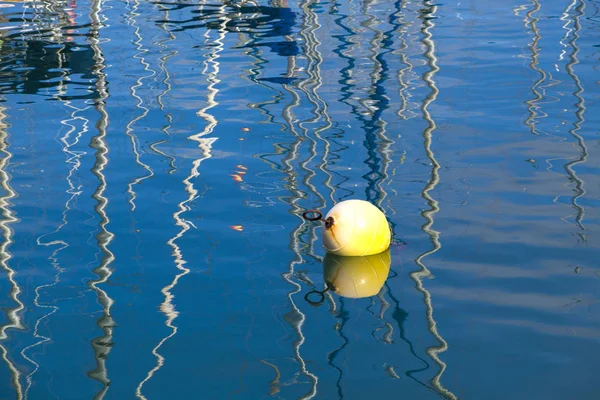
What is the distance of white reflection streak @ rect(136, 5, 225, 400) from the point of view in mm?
7309

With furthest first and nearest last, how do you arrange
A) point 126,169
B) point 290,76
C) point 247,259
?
point 290,76 → point 126,169 → point 247,259

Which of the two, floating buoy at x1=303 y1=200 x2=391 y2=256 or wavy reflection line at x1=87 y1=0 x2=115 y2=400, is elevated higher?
floating buoy at x1=303 y1=200 x2=391 y2=256

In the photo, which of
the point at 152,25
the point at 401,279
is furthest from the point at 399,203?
the point at 152,25

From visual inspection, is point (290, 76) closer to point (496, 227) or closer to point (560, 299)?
point (496, 227)

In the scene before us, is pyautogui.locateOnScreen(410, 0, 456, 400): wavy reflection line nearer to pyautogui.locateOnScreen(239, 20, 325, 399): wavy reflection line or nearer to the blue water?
the blue water

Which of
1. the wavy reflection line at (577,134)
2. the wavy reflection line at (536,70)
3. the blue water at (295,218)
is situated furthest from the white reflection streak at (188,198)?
the wavy reflection line at (536,70)

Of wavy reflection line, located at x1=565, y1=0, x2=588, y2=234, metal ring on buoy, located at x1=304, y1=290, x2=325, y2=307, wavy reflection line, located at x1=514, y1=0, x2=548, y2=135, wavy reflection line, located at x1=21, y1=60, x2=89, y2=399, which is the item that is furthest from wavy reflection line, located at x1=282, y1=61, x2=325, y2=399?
wavy reflection line, located at x1=514, y1=0, x2=548, y2=135

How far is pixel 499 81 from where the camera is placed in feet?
51.1

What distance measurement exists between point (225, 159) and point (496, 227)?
4.11 m

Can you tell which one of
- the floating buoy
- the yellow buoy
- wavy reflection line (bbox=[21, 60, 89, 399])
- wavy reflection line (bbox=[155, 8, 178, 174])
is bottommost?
wavy reflection line (bbox=[155, 8, 178, 174])

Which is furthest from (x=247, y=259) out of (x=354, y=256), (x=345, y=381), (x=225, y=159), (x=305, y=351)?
(x=225, y=159)

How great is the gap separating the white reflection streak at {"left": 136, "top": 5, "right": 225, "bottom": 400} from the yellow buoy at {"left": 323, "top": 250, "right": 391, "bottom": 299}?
1.36 meters

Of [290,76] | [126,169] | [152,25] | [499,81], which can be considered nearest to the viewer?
[126,169]

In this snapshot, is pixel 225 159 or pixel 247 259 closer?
pixel 247 259
